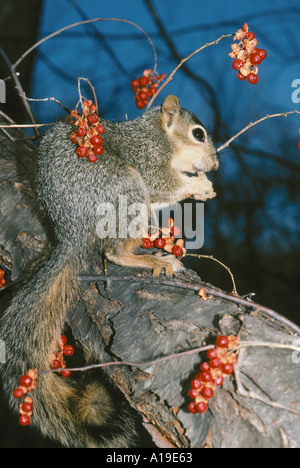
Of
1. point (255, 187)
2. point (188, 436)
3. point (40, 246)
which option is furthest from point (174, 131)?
point (255, 187)

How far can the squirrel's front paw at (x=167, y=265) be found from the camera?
1.53 metres

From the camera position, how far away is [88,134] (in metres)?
1.46

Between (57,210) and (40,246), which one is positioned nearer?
(57,210)

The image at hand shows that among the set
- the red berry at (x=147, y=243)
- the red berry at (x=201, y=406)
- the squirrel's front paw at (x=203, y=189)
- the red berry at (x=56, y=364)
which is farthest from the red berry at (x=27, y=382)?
the squirrel's front paw at (x=203, y=189)

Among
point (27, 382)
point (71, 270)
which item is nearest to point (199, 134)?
point (71, 270)

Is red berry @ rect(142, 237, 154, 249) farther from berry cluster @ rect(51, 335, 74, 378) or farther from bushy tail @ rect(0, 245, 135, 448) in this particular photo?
berry cluster @ rect(51, 335, 74, 378)

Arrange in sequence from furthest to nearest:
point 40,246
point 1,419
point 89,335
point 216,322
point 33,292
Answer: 1. point 1,419
2. point 40,246
3. point 33,292
4. point 89,335
5. point 216,322

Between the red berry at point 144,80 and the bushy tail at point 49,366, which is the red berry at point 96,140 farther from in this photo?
the red berry at point 144,80

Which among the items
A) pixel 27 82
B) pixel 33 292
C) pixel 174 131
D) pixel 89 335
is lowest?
pixel 89 335

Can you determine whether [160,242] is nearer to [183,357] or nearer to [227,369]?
[183,357]

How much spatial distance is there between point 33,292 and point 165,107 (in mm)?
1103

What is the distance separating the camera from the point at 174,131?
2029mm

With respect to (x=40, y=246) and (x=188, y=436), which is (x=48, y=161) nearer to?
(x=40, y=246)

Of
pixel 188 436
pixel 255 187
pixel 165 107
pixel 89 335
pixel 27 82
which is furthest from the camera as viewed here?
pixel 255 187
